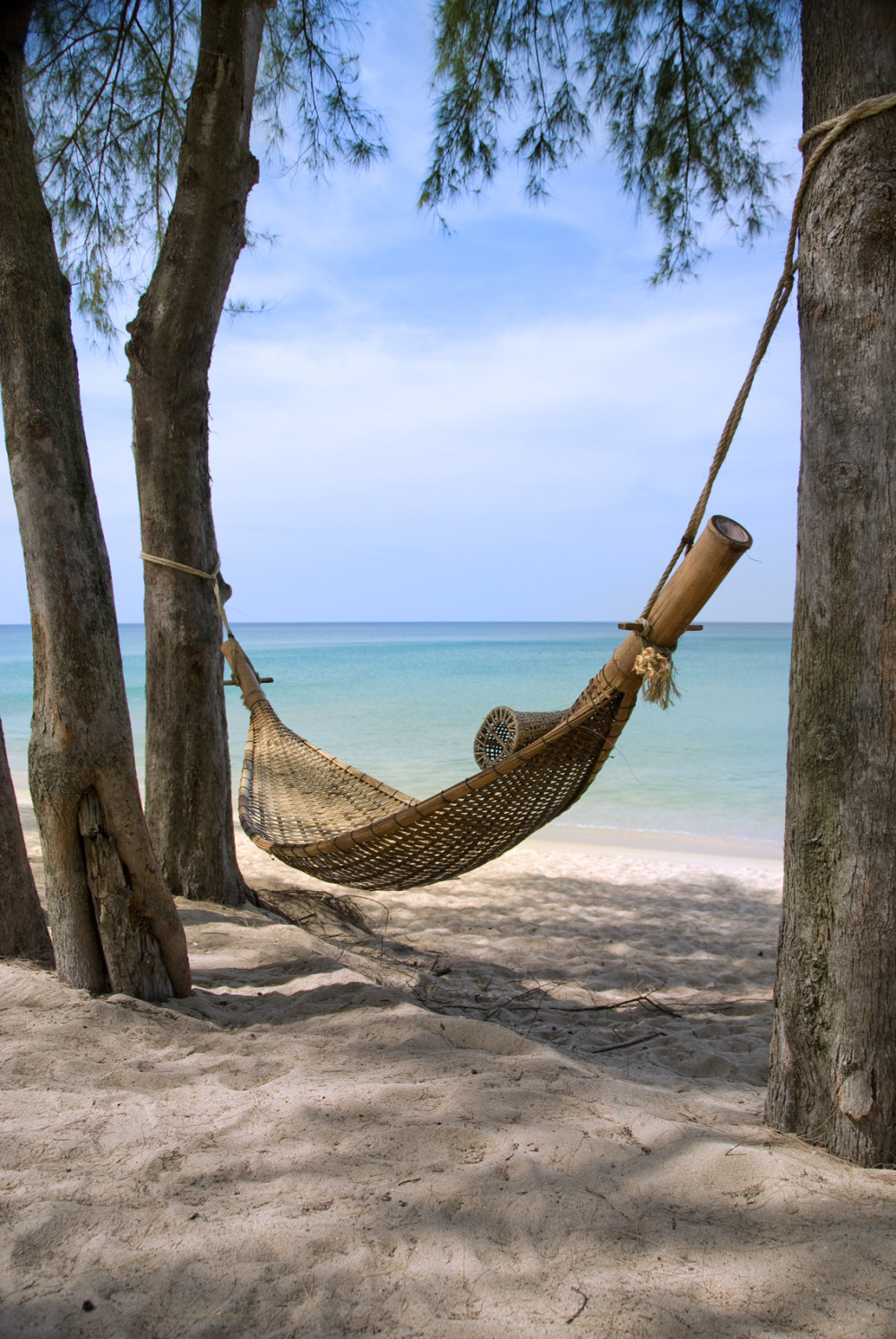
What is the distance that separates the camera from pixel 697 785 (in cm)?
734

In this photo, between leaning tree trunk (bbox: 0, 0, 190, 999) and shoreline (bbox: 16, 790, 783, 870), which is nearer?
leaning tree trunk (bbox: 0, 0, 190, 999)

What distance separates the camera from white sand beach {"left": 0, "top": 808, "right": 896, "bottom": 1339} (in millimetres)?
918

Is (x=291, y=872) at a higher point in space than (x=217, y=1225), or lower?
lower

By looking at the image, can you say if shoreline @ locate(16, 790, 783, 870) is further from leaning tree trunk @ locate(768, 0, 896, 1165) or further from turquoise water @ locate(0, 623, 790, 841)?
leaning tree trunk @ locate(768, 0, 896, 1165)

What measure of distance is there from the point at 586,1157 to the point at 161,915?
979mm

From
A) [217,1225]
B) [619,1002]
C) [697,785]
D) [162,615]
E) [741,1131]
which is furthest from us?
[697,785]

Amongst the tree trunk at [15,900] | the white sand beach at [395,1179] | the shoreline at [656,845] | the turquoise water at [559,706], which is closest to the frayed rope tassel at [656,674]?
the white sand beach at [395,1179]

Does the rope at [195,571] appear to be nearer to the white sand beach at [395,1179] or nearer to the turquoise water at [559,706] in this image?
the white sand beach at [395,1179]

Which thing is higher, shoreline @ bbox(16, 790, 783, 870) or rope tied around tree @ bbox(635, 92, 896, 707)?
rope tied around tree @ bbox(635, 92, 896, 707)

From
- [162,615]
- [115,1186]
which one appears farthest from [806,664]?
[162,615]

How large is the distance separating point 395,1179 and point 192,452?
214 cm

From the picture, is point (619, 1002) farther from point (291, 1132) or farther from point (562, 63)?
point (562, 63)

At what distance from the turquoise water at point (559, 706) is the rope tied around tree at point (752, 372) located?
2142mm

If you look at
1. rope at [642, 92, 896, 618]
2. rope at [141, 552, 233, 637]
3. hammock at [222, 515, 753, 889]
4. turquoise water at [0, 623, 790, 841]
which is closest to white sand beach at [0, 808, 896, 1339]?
hammock at [222, 515, 753, 889]
